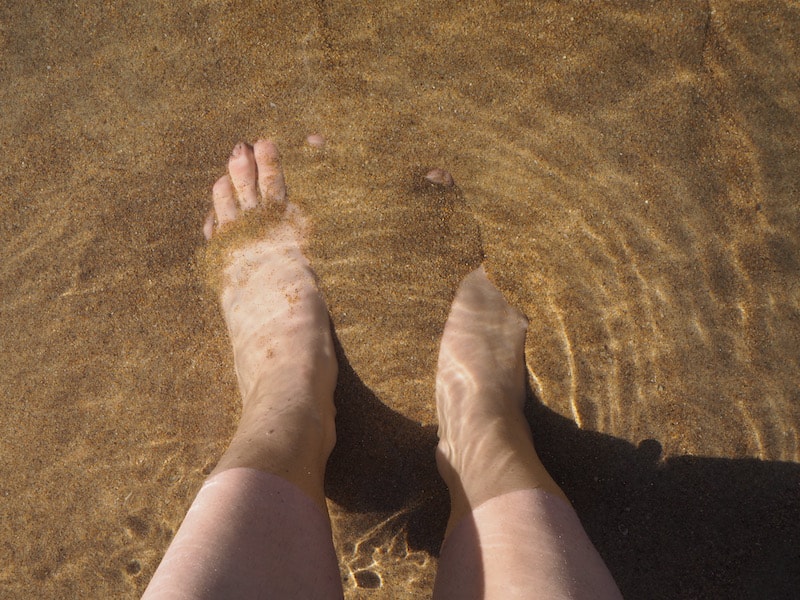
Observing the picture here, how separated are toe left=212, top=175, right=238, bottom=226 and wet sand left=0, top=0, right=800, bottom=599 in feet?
0.16

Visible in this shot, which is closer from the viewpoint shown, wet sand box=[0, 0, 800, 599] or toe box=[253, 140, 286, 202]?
wet sand box=[0, 0, 800, 599]

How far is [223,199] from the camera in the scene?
6.52 feet

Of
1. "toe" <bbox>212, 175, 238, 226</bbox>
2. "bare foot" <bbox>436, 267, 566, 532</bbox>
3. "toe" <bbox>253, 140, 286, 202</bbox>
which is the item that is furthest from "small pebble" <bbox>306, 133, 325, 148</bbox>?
"bare foot" <bbox>436, 267, 566, 532</bbox>

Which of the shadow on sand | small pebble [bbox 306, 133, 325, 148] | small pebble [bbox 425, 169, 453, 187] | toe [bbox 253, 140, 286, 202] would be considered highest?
small pebble [bbox 306, 133, 325, 148]

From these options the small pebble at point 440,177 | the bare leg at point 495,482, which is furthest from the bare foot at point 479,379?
the small pebble at point 440,177

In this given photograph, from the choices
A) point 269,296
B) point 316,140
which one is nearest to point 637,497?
point 269,296

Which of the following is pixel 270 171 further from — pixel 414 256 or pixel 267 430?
pixel 267 430

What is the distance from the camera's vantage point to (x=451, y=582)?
1551mm

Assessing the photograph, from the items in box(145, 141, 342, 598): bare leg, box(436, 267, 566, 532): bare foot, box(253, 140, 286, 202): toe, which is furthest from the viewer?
box(253, 140, 286, 202): toe

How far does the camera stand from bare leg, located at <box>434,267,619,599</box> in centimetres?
138

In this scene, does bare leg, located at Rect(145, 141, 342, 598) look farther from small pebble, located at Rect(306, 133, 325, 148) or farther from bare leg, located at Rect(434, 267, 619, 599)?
bare leg, located at Rect(434, 267, 619, 599)

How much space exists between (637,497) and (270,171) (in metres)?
1.87

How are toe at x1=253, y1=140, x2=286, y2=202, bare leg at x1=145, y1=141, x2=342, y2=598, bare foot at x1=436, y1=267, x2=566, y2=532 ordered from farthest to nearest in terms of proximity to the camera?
1. toe at x1=253, y1=140, x2=286, y2=202
2. bare foot at x1=436, y1=267, x2=566, y2=532
3. bare leg at x1=145, y1=141, x2=342, y2=598

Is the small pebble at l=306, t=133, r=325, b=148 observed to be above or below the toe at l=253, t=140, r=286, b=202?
above
